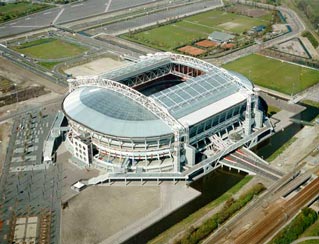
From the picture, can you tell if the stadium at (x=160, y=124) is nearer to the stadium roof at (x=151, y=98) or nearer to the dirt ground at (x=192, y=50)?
the stadium roof at (x=151, y=98)

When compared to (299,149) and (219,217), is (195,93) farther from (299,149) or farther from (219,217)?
(219,217)

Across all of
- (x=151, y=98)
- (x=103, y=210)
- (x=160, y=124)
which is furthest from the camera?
(x=151, y=98)

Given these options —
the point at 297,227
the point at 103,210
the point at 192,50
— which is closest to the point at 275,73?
the point at 192,50

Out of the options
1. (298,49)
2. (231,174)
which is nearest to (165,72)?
(231,174)

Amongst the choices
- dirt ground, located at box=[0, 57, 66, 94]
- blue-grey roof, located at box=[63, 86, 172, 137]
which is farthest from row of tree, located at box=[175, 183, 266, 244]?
dirt ground, located at box=[0, 57, 66, 94]

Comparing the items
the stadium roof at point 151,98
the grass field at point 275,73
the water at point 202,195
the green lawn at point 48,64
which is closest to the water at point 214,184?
the water at point 202,195
